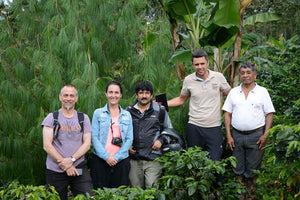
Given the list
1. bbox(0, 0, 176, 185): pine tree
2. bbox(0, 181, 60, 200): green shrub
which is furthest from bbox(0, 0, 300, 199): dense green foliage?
bbox(0, 181, 60, 200): green shrub

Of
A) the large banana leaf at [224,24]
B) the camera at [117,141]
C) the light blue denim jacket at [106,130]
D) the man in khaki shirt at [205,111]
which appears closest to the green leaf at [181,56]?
the large banana leaf at [224,24]

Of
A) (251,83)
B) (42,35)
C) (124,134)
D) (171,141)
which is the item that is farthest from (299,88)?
(42,35)

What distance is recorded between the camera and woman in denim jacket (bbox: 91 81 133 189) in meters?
2.96

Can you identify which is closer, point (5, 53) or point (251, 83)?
point (251, 83)

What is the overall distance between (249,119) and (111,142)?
4.61 ft

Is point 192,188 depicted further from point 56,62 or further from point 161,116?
point 56,62

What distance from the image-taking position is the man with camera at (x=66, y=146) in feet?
9.03

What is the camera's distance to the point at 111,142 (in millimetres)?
2979

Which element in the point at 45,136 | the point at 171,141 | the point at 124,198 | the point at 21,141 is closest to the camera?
the point at 124,198

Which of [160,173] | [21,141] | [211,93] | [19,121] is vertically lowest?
[160,173]

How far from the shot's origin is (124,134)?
299 cm

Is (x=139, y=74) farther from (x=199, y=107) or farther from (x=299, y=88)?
(x=299, y=88)

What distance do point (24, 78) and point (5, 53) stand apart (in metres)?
Result: 0.43

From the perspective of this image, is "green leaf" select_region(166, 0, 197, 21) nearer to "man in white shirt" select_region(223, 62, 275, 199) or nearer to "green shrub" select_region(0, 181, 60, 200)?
"man in white shirt" select_region(223, 62, 275, 199)
